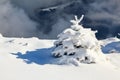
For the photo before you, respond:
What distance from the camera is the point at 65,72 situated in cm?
3775

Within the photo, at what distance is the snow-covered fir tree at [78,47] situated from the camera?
3978 cm

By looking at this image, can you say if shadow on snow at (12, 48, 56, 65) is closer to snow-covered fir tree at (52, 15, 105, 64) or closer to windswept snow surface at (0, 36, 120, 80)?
windswept snow surface at (0, 36, 120, 80)

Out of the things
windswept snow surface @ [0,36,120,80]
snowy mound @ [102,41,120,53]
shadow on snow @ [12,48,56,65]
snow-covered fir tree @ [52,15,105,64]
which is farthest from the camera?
snowy mound @ [102,41,120,53]

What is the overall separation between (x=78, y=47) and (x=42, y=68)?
163 inches

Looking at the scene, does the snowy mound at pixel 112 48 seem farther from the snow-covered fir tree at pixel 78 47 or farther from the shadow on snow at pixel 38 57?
the shadow on snow at pixel 38 57

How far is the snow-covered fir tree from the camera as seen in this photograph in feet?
131

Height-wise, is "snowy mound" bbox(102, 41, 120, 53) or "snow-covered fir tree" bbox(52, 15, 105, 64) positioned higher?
"snowy mound" bbox(102, 41, 120, 53)

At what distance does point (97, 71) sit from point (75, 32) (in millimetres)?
4227

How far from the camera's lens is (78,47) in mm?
40500

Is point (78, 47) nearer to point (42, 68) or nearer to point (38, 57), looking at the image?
point (38, 57)

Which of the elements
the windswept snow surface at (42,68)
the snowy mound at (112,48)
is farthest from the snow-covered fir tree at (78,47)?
the snowy mound at (112,48)

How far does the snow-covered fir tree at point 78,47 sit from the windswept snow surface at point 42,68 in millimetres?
683

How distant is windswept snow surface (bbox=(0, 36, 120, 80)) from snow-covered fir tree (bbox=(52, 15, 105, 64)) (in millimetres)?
683

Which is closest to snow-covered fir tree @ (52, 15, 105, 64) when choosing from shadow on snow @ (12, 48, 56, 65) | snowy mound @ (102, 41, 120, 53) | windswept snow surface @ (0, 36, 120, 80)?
windswept snow surface @ (0, 36, 120, 80)
